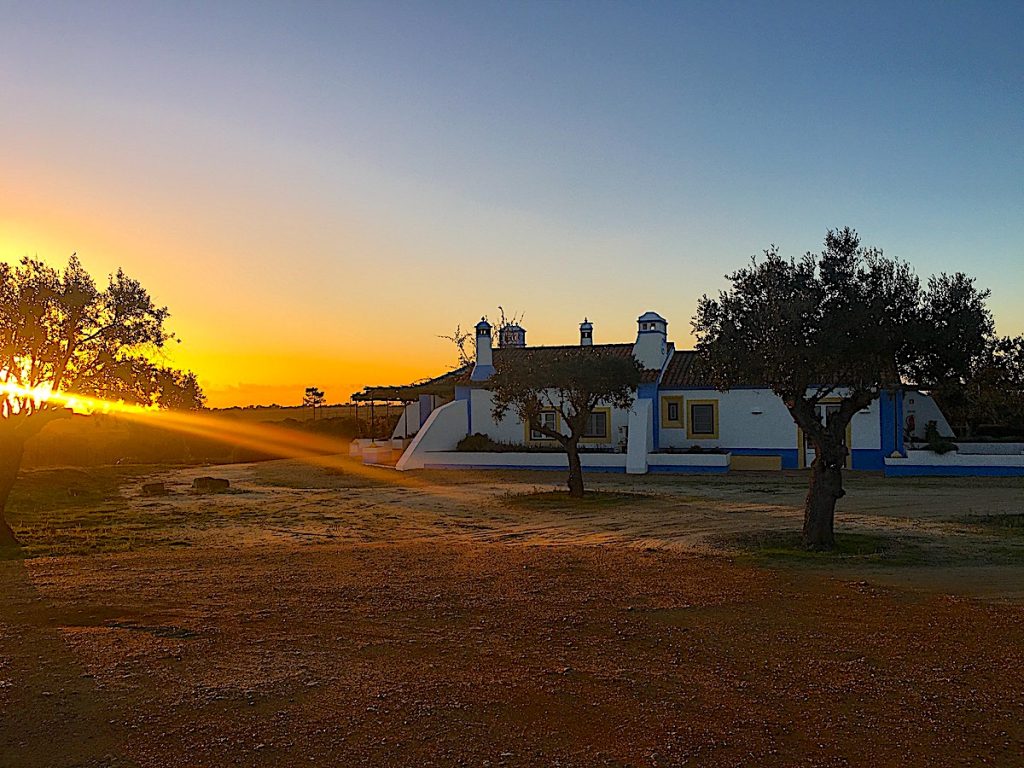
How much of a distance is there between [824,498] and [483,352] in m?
23.5

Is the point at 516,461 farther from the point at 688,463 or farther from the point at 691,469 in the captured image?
the point at 691,469

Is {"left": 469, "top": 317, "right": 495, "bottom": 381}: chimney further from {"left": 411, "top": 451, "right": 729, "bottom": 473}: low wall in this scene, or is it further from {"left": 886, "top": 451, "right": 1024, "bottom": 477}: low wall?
{"left": 886, "top": 451, "right": 1024, "bottom": 477}: low wall

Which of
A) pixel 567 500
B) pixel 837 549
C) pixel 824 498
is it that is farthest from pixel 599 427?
pixel 837 549

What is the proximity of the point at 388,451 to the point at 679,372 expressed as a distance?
38.5ft

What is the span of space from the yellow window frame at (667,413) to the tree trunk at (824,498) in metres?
18.1

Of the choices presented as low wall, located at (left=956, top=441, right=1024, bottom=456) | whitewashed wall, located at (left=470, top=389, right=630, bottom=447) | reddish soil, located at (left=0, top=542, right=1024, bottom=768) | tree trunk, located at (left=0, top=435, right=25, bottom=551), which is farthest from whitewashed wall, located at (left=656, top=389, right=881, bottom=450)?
tree trunk, located at (left=0, top=435, right=25, bottom=551)

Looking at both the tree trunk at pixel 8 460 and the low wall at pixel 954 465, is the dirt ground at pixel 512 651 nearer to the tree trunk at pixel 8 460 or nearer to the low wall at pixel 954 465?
the tree trunk at pixel 8 460

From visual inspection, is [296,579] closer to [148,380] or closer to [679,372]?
[148,380]

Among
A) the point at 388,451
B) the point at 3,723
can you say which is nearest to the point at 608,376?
the point at 388,451

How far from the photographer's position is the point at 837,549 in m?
12.6

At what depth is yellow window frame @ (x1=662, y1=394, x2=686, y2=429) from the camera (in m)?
31.5

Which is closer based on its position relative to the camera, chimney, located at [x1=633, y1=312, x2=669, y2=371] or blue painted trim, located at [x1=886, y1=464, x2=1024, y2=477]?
blue painted trim, located at [x1=886, y1=464, x2=1024, y2=477]

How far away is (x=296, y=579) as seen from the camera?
1045cm

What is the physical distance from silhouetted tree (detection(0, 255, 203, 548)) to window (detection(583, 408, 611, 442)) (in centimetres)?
1942
